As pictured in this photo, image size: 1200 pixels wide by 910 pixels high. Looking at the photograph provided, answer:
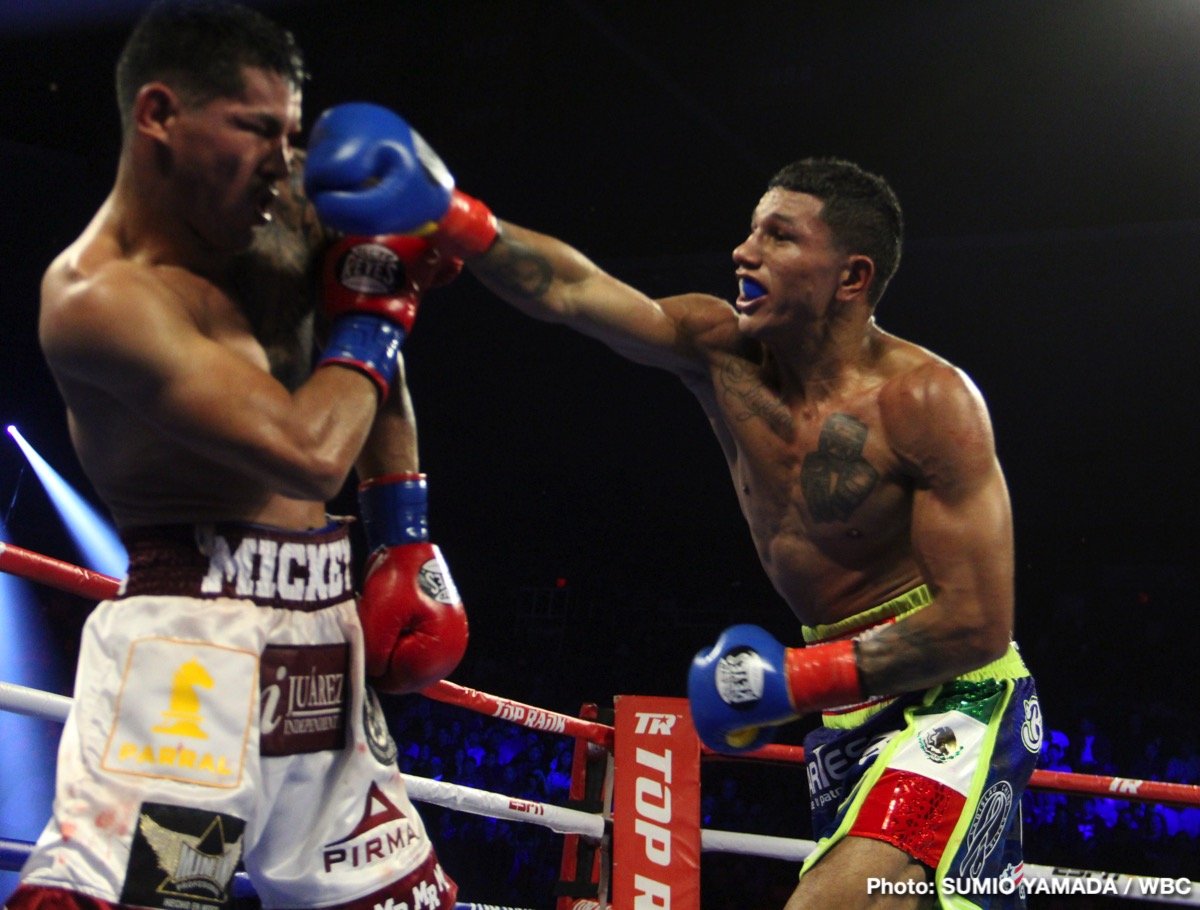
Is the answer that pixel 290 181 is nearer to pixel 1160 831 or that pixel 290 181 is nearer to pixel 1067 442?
pixel 1160 831

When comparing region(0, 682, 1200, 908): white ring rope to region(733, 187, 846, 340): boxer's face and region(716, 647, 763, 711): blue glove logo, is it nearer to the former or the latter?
region(716, 647, 763, 711): blue glove logo

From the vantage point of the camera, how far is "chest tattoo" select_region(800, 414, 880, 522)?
2062 mm

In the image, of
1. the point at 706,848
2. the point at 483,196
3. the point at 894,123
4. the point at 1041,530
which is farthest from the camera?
the point at 483,196

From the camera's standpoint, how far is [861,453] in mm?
2074

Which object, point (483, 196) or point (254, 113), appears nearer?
point (254, 113)

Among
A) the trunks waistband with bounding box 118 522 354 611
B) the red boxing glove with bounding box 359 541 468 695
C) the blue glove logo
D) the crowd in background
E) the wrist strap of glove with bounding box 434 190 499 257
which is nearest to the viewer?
the trunks waistband with bounding box 118 522 354 611

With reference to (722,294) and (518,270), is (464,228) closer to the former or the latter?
(518,270)

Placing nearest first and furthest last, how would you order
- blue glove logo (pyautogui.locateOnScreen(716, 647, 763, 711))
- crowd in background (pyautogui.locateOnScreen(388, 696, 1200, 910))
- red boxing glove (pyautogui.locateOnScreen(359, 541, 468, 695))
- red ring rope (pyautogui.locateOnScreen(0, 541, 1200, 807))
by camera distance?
red boxing glove (pyautogui.locateOnScreen(359, 541, 468, 695))
blue glove logo (pyautogui.locateOnScreen(716, 647, 763, 711))
red ring rope (pyautogui.locateOnScreen(0, 541, 1200, 807))
crowd in background (pyautogui.locateOnScreen(388, 696, 1200, 910))

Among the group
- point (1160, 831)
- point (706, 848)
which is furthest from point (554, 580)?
point (706, 848)

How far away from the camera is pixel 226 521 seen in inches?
54.3

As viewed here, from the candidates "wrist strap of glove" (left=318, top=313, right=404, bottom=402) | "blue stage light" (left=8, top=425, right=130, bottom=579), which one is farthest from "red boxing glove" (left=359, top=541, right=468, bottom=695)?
"blue stage light" (left=8, top=425, right=130, bottom=579)

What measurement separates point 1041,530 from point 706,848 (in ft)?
18.2

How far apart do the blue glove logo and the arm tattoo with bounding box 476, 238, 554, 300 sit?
0.66m

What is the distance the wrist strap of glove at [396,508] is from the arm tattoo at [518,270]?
41 cm
